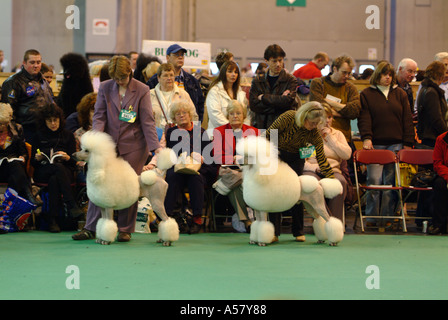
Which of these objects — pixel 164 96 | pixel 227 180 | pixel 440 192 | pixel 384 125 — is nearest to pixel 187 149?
pixel 227 180

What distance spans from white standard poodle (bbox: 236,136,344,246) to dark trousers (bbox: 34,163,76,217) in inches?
82.4

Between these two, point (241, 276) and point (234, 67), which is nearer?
point (241, 276)

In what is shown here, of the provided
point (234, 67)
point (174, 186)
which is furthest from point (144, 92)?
point (234, 67)

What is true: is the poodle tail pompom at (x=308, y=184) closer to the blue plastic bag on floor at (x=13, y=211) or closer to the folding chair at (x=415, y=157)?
the folding chair at (x=415, y=157)

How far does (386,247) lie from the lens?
5547mm

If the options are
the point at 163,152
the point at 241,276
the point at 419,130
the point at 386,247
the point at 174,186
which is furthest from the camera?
the point at 419,130

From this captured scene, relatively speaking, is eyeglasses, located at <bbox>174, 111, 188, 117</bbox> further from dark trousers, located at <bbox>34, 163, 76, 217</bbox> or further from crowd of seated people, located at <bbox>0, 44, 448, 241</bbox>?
dark trousers, located at <bbox>34, 163, 76, 217</bbox>

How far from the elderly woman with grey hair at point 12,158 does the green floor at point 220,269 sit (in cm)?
65

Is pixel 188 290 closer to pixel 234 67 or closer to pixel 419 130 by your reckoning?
pixel 234 67

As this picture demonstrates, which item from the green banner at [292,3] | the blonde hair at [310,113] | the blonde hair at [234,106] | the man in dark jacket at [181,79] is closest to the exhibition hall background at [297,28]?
the green banner at [292,3]

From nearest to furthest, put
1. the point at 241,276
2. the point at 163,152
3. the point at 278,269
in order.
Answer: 1. the point at 241,276
2. the point at 278,269
3. the point at 163,152

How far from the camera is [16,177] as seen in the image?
21.5ft

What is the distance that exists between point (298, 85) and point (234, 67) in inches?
34.7

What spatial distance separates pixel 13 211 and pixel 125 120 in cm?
166
